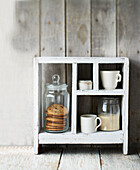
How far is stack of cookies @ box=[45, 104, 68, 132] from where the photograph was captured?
128 centimetres

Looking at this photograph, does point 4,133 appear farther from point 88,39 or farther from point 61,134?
point 88,39

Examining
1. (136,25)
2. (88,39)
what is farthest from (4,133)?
(136,25)

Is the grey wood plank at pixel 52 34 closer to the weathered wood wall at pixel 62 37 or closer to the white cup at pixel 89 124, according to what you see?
the weathered wood wall at pixel 62 37

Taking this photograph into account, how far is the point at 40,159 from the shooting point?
1235mm

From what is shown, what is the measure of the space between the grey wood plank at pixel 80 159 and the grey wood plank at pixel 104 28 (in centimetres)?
54

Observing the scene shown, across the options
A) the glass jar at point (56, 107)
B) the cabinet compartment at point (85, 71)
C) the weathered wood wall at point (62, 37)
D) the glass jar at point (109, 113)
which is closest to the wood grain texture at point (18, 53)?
the weathered wood wall at point (62, 37)

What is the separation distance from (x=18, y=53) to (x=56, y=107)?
394 mm

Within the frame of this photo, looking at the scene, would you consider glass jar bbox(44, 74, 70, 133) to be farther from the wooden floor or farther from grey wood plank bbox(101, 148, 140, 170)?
grey wood plank bbox(101, 148, 140, 170)

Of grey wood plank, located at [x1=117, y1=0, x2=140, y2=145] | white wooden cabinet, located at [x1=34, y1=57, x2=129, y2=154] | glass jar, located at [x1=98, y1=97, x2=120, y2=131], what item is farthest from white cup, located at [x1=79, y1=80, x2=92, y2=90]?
grey wood plank, located at [x1=117, y1=0, x2=140, y2=145]

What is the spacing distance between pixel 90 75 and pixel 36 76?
317 mm

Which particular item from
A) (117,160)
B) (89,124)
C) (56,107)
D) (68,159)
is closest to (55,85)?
(56,107)

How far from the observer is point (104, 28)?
4.65ft

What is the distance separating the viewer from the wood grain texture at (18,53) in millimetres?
1426

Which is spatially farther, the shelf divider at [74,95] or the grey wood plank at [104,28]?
the grey wood plank at [104,28]
